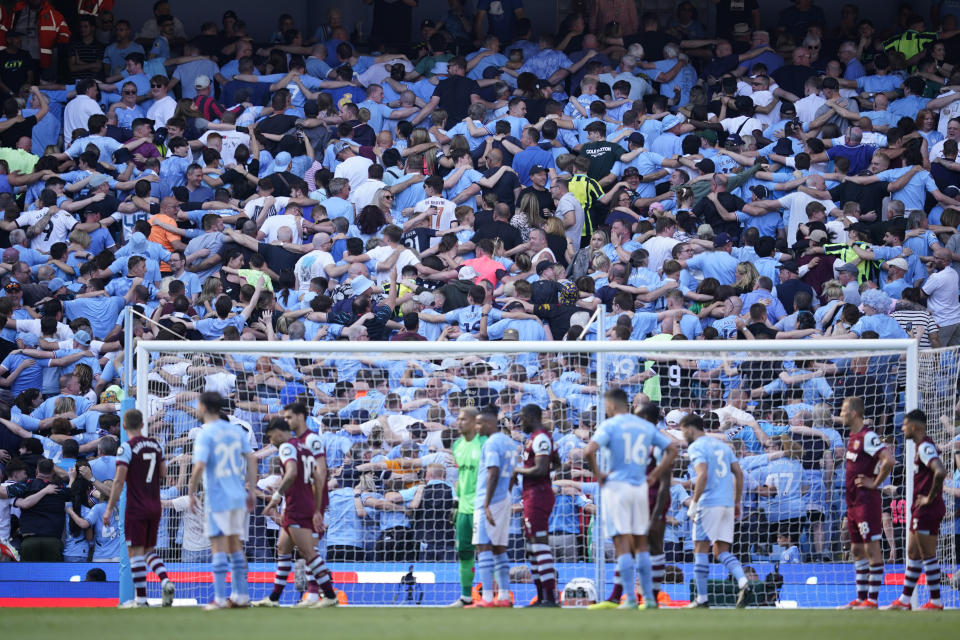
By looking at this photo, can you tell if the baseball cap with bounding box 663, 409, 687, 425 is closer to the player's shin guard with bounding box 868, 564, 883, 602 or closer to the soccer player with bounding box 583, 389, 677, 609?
the player's shin guard with bounding box 868, 564, 883, 602

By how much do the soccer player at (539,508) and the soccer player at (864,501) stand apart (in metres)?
2.69

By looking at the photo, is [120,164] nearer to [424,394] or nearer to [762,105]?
[424,394]

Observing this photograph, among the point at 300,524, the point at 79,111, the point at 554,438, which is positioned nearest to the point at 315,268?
the point at 554,438

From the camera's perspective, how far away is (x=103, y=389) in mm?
16484

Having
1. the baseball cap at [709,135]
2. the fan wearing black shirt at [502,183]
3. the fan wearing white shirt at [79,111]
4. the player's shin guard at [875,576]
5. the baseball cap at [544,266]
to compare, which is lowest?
the player's shin guard at [875,576]

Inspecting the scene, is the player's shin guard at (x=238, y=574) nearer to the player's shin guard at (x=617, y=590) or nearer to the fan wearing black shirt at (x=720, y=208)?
the player's shin guard at (x=617, y=590)

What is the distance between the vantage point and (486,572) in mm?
12430

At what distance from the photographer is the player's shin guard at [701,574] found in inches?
486

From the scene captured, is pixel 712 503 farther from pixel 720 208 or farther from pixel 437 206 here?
pixel 437 206

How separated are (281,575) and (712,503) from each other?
3.97 meters

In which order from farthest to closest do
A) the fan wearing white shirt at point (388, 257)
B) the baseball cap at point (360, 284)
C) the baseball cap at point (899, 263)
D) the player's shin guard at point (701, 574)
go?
the fan wearing white shirt at point (388, 257), the baseball cap at point (899, 263), the baseball cap at point (360, 284), the player's shin guard at point (701, 574)

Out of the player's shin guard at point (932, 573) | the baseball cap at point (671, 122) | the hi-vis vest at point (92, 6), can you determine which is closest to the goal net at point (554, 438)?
the player's shin guard at point (932, 573)

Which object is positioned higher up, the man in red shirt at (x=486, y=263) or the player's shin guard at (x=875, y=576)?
the man in red shirt at (x=486, y=263)

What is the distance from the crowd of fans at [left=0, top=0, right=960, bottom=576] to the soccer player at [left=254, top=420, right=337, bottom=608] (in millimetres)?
1488
